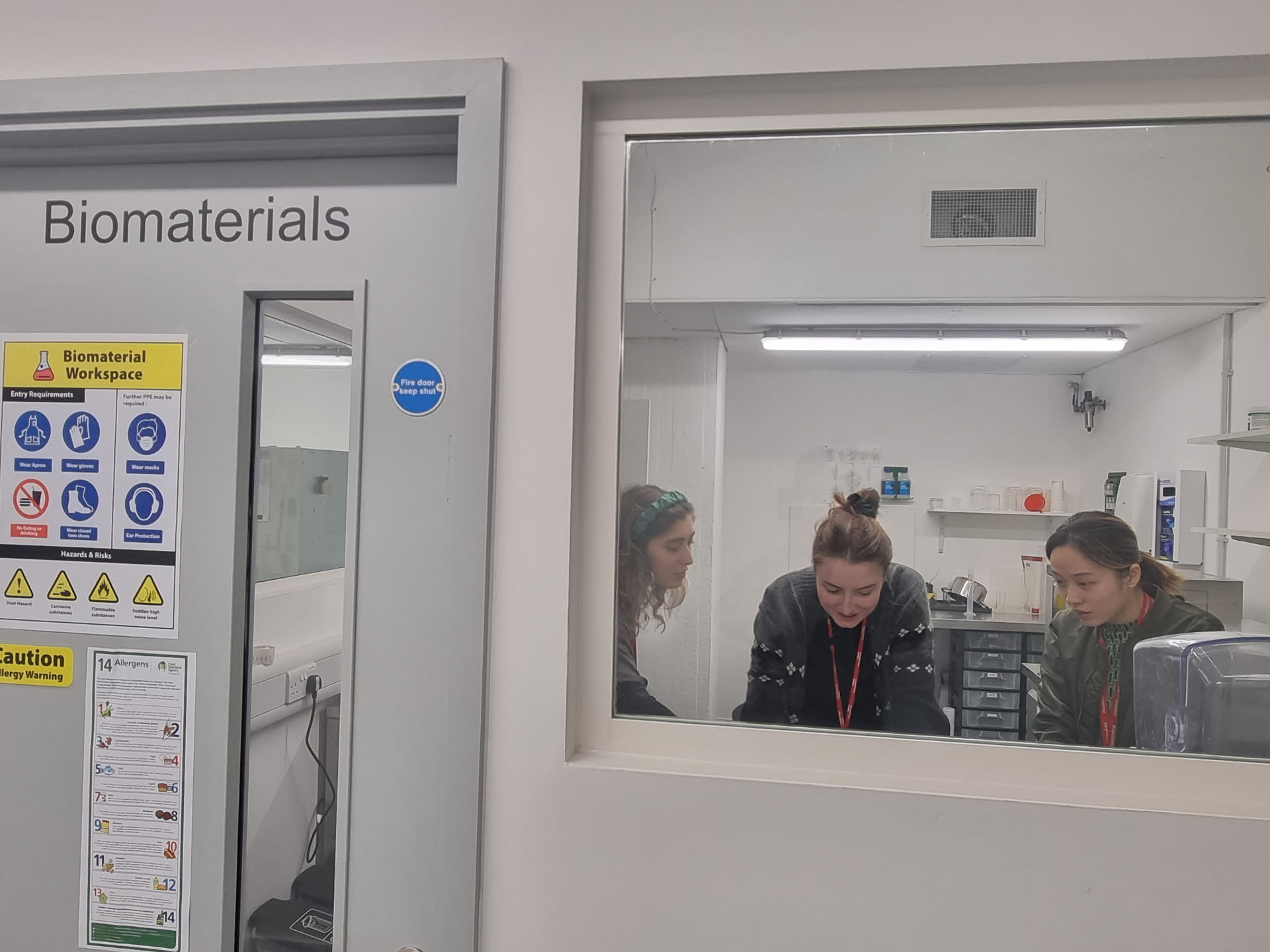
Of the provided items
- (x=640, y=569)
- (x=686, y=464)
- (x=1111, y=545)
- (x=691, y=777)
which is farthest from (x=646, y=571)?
(x=1111, y=545)

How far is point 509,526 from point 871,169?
27.9 inches

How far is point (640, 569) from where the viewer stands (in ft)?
3.63

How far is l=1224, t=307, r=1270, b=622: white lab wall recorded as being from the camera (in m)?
1.00

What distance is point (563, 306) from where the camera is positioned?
1041 millimetres

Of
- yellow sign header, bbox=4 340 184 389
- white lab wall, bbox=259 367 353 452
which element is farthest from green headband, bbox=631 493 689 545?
yellow sign header, bbox=4 340 184 389

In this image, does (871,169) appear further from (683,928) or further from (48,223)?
(48,223)

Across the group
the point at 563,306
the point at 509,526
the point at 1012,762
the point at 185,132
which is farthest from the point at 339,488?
the point at 1012,762

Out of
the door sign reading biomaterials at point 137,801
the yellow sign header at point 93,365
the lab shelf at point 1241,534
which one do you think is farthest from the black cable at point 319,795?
the lab shelf at point 1241,534

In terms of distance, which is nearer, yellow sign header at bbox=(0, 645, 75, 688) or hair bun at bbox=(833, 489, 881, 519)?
hair bun at bbox=(833, 489, 881, 519)

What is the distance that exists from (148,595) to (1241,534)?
155 cm

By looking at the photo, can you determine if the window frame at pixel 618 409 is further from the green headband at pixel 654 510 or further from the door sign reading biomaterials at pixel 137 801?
the door sign reading biomaterials at pixel 137 801

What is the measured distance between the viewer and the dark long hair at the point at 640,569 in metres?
1.10

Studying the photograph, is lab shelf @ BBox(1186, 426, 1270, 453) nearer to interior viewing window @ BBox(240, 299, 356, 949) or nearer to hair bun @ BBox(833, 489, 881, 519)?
hair bun @ BBox(833, 489, 881, 519)

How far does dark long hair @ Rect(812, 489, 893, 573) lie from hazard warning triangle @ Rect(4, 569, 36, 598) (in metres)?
1.20
